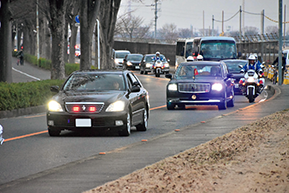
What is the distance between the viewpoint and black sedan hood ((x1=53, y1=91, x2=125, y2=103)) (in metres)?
12.0

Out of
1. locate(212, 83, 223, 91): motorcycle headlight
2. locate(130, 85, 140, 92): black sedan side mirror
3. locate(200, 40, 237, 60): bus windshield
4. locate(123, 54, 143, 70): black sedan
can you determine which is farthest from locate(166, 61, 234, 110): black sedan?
locate(123, 54, 143, 70): black sedan

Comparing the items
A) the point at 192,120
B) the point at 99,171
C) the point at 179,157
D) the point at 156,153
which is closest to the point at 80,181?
the point at 99,171

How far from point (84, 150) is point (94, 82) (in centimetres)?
302

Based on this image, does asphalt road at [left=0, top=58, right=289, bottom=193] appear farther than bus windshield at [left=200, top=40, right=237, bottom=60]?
No

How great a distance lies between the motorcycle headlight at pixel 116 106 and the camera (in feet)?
39.4

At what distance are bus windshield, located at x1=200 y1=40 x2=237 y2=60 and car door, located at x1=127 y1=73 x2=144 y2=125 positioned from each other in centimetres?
2157

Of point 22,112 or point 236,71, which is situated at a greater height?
point 236,71

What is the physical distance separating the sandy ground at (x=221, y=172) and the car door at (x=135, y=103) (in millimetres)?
4050

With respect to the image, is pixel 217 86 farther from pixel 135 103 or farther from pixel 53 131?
pixel 53 131

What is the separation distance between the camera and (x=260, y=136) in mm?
9406

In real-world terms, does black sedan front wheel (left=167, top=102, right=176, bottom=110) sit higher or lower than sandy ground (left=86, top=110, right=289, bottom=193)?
lower

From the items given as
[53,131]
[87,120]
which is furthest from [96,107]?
[53,131]

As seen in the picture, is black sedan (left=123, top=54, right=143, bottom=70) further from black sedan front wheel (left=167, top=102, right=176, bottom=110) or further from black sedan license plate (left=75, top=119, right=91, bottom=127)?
black sedan license plate (left=75, top=119, right=91, bottom=127)

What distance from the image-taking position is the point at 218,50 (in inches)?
1379
